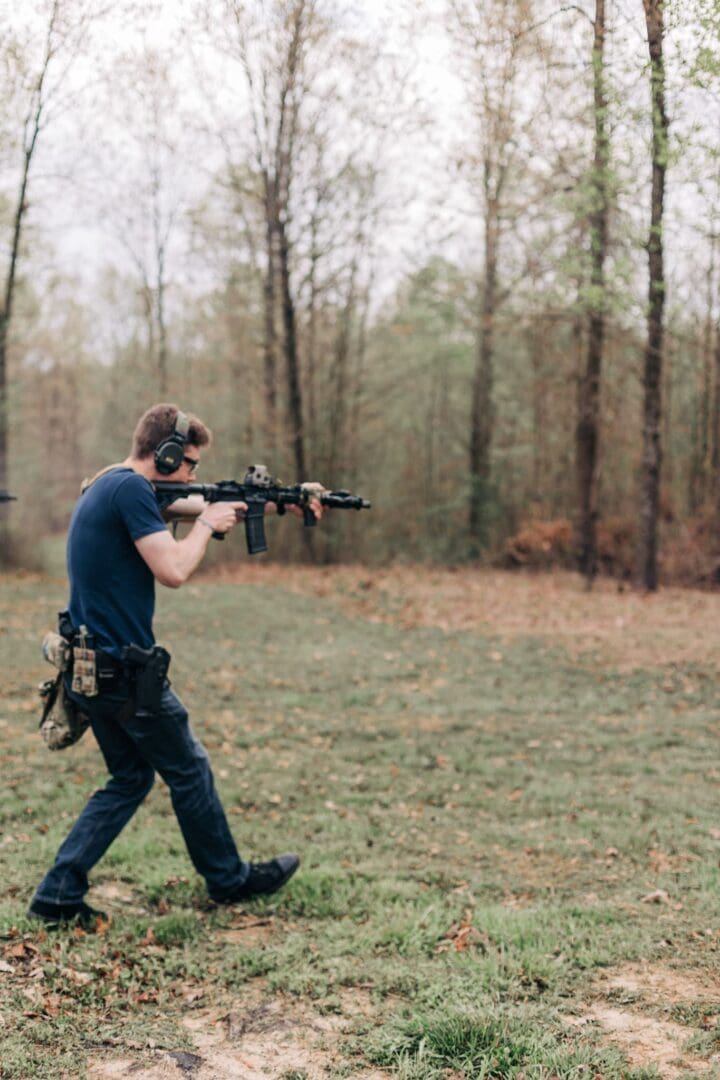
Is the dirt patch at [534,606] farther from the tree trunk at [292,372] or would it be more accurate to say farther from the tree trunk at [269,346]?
the tree trunk at [269,346]

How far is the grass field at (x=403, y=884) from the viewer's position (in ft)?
11.5

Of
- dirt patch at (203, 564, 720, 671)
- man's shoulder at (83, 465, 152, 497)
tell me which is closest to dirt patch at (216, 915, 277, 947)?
man's shoulder at (83, 465, 152, 497)

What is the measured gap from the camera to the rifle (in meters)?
4.88

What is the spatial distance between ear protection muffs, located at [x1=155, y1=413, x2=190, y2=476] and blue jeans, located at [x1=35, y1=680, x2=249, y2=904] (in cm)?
103

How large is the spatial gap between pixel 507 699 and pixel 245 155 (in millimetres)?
16785

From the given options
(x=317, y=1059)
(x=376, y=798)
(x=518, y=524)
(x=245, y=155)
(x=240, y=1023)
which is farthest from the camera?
(x=518, y=524)

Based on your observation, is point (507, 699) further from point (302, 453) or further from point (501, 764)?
point (302, 453)

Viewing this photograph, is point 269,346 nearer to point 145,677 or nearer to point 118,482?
point 118,482

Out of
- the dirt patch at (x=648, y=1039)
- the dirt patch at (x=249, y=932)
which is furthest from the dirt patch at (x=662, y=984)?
the dirt patch at (x=249, y=932)

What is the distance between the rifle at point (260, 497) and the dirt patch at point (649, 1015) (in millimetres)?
2452

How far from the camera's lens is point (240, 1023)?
3.73m

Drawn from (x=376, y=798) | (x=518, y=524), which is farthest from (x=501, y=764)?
(x=518, y=524)

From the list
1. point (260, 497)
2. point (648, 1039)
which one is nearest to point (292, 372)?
point (260, 497)

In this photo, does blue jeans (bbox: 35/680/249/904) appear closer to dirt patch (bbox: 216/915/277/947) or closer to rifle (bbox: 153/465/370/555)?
dirt patch (bbox: 216/915/277/947)
